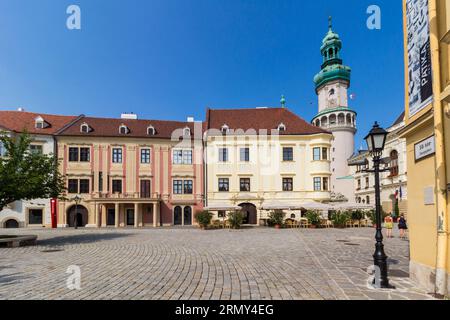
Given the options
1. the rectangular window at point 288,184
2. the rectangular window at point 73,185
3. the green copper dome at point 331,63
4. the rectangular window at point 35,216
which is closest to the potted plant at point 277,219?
the rectangular window at point 288,184

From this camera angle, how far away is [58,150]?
32312 mm

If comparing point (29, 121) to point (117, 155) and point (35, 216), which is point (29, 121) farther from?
point (117, 155)

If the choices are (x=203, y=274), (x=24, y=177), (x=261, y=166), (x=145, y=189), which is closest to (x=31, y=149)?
(x=145, y=189)

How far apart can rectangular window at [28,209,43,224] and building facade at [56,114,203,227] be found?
223cm

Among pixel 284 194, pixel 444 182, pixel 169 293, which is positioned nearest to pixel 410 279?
pixel 444 182

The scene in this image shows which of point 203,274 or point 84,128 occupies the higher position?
point 84,128

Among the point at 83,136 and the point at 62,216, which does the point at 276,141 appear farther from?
the point at 62,216

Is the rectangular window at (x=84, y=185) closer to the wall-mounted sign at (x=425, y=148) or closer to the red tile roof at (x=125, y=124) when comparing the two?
the red tile roof at (x=125, y=124)

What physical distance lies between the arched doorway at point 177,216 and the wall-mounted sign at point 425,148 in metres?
28.9

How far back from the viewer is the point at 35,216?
31406 millimetres

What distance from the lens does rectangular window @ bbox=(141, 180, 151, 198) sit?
3306 centimetres

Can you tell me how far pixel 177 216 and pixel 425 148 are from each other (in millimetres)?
29472

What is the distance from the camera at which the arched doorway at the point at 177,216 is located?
3312 cm
